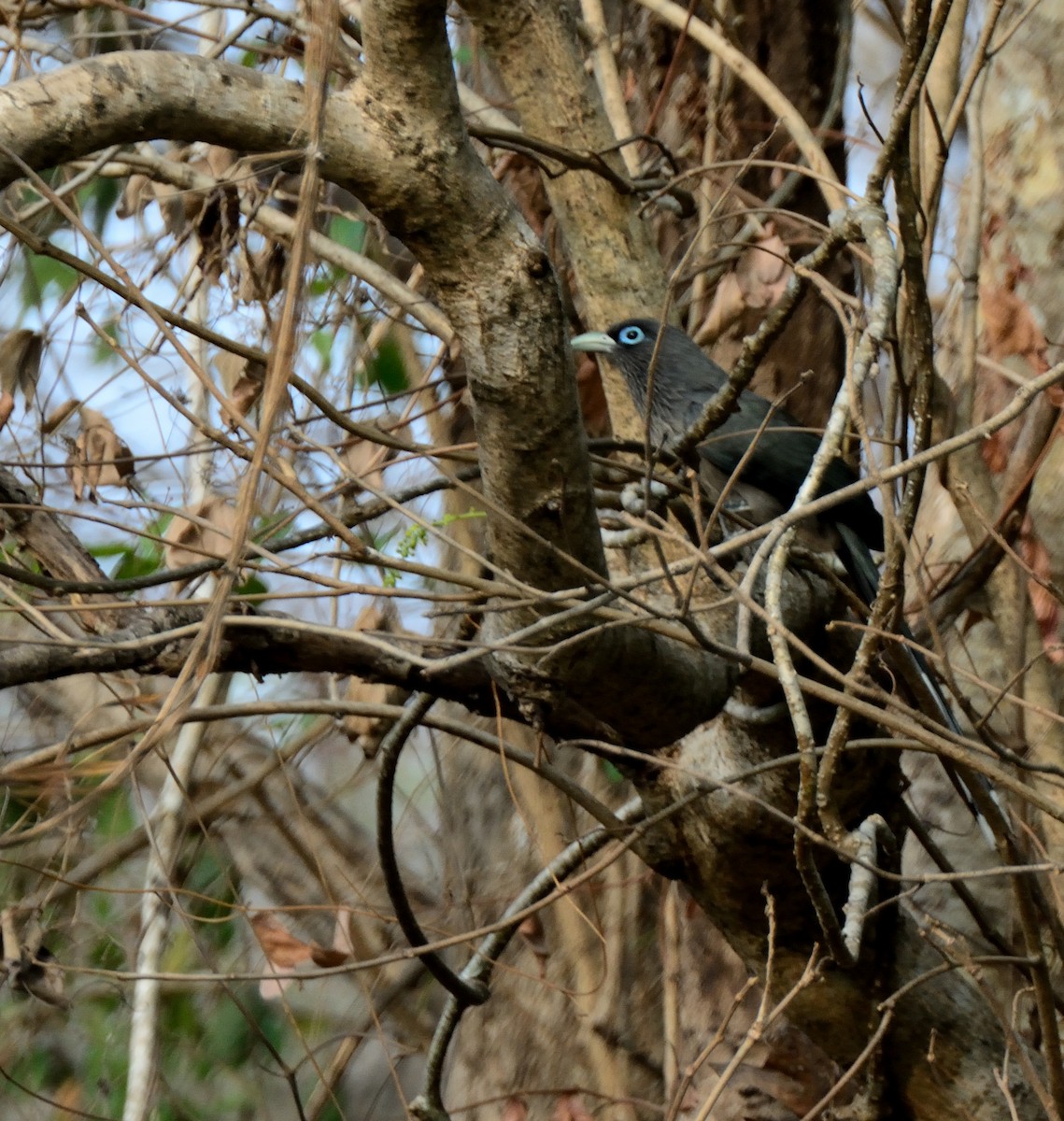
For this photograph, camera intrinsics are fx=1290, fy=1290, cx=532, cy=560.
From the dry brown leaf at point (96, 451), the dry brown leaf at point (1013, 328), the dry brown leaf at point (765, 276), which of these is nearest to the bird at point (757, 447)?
the dry brown leaf at point (765, 276)

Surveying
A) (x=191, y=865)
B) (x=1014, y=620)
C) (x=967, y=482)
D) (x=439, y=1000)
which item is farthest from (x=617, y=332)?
(x=439, y=1000)

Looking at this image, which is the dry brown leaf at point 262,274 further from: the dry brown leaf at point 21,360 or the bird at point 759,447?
the bird at point 759,447

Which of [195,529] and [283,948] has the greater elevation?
[195,529]

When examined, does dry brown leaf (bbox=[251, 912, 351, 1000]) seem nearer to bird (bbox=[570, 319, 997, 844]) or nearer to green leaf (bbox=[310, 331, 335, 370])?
bird (bbox=[570, 319, 997, 844])

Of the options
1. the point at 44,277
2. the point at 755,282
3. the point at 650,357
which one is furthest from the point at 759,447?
the point at 44,277

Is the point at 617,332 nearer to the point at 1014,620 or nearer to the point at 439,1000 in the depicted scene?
the point at 1014,620

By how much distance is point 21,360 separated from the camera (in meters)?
3.68

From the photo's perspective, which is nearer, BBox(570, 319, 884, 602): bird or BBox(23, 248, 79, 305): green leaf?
BBox(570, 319, 884, 602): bird

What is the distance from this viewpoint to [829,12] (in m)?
4.96

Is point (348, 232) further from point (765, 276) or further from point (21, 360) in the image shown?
point (765, 276)

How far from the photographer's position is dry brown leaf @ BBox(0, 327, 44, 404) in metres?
3.65

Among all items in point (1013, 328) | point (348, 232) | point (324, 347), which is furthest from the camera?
point (348, 232)

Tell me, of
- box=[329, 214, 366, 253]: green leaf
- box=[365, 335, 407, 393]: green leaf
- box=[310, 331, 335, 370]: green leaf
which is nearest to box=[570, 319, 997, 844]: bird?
box=[365, 335, 407, 393]: green leaf

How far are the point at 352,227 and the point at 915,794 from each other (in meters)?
3.14
